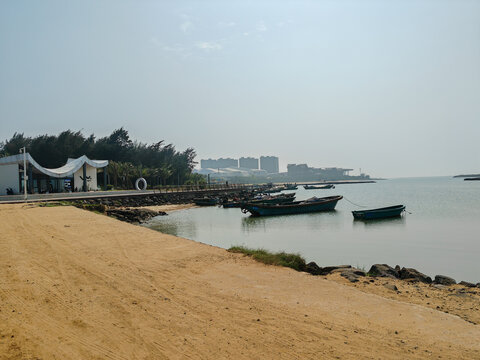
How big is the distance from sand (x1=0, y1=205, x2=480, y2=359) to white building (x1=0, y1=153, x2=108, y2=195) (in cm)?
2735

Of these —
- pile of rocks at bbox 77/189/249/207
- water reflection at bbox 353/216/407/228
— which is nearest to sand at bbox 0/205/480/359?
water reflection at bbox 353/216/407/228

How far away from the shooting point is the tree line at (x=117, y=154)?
55.8 meters

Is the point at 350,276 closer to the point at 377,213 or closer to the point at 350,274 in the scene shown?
the point at 350,274

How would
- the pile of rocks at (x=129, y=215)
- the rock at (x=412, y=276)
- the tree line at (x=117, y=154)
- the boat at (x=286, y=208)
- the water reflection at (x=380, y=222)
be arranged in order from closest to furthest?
1. the rock at (x=412, y=276)
2. the water reflection at (x=380, y=222)
3. the pile of rocks at (x=129, y=215)
4. the boat at (x=286, y=208)
5. the tree line at (x=117, y=154)

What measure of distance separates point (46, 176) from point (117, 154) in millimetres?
26395

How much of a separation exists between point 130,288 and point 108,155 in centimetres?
6166

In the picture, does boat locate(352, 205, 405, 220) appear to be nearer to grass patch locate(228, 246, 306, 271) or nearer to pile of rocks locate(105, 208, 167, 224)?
pile of rocks locate(105, 208, 167, 224)

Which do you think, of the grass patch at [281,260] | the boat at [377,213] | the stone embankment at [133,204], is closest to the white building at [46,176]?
the stone embankment at [133,204]

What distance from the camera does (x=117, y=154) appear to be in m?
64.8

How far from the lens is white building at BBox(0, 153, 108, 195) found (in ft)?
107

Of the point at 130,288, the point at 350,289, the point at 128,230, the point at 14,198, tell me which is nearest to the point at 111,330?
the point at 130,288

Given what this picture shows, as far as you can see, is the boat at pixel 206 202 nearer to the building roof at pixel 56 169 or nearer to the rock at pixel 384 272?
the building roof at pixel 56 169

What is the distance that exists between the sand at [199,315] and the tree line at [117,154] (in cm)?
4741

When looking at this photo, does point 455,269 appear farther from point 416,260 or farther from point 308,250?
point 308,250
